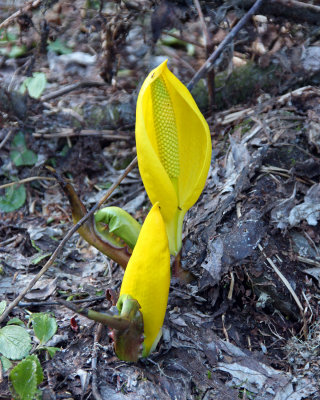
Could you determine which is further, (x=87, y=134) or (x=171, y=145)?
(x=87, y=134)

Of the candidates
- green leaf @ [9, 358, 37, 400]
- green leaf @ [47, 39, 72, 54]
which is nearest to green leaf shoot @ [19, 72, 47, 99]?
green leaf @ [47, 39, 72, 54]

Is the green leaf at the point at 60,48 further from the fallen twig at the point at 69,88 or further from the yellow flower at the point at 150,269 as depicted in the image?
the yellow flower at the point at 150,269

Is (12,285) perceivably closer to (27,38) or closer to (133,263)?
(133,263)

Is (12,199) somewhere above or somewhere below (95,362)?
below

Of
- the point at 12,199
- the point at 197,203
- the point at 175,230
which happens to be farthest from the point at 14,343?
the point at 12,199

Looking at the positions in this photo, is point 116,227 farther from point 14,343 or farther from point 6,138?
point 6,138

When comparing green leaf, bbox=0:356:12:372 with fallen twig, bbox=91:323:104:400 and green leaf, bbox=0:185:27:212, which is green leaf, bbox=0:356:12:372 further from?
green leaf, bbox=0:185:27:212
